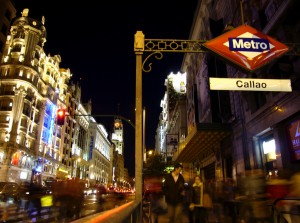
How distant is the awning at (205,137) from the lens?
18.5m

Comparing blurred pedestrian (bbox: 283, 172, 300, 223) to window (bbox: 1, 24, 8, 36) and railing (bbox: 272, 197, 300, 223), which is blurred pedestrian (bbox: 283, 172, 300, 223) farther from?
window (bbox: 1, 24, 8, 36)

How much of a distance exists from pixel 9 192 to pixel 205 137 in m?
13.6

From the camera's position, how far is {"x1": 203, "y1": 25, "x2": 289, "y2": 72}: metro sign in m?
6.63

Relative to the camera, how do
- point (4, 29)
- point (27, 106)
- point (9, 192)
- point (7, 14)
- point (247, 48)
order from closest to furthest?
point (247, 48)
point (9, 192)
point (4, 29)
point (7, 14)
point (27, 106)

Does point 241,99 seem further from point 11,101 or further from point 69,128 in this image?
point 69,128

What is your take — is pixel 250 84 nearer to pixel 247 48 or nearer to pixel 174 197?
pixel 247 48

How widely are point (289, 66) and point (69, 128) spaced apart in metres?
75.6

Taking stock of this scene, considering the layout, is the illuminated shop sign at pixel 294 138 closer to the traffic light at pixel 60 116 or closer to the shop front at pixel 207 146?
the shop front at pixel 207 146

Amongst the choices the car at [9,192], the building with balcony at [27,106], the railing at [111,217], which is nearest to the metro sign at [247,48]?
the railing at [111,217]

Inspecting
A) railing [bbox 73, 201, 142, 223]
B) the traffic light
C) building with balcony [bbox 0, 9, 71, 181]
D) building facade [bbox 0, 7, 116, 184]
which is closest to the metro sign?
railing [bbox 73, 201, 142, 223]

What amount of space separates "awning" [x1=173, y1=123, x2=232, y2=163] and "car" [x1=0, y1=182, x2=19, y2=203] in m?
12.1

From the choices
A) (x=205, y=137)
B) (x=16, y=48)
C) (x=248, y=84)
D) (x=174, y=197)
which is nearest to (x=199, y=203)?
(x=174, y=197)

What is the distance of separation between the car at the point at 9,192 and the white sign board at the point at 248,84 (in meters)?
14.9

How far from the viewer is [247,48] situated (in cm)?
682
